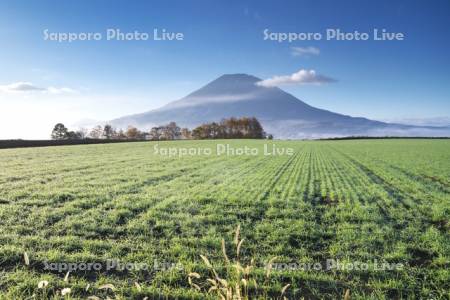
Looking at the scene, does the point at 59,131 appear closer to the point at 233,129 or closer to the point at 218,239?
the point at 233,129

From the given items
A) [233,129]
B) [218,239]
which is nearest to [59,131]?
[233,129]

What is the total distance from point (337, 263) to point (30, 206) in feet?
31.3

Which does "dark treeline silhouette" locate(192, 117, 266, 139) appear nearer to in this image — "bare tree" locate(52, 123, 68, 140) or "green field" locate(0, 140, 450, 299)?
"bare tree" locate(52, 123, 68, 140)

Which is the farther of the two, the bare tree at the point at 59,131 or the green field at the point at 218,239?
the bare tree at the point at 59,131

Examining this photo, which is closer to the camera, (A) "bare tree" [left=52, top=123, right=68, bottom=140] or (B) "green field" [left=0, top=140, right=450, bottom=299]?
(B) "green field" [left=0, top=140, right=450, bottom=299]

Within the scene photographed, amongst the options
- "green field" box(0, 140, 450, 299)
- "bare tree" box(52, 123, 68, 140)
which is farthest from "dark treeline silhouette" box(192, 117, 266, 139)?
"green field" box(0, 140, 450, 299)

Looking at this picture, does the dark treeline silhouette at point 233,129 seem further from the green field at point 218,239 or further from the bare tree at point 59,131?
the green field at point 218,239

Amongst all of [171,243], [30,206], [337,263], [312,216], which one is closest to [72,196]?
[30,206]

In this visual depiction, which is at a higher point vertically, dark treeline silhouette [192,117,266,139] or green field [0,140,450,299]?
dark treeline silhouette [192,117,266,139]

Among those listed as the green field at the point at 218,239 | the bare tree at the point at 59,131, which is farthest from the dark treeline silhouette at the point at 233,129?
the green field at the point at 218,239

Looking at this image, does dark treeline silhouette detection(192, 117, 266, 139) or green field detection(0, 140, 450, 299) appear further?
dark treeline silhouette detection(192, 117, 266, 139)

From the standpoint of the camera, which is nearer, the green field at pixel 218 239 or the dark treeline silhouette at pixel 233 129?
the green field at pixel 218 239

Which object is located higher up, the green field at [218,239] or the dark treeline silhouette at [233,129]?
the dark treeline silhouette at [233,129]

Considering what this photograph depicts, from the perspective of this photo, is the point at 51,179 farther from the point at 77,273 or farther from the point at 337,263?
the point at 337,263
